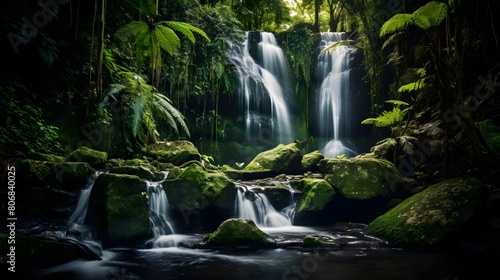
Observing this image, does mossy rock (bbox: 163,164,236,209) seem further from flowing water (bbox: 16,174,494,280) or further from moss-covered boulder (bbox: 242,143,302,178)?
moss-covered boulder (bbox: 242,143,302,178)

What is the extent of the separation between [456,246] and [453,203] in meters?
0.60

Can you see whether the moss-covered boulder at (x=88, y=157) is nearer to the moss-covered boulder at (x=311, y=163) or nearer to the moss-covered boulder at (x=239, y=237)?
the moss-covered boulder at (x=239, y=237)

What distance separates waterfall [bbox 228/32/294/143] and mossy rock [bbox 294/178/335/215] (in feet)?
18.6

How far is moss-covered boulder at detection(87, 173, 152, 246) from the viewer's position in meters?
4.64

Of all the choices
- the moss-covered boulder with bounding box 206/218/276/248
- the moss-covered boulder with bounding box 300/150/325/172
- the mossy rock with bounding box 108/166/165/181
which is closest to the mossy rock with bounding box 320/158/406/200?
the moss-covered boulder with bounding box 300/150/325/172

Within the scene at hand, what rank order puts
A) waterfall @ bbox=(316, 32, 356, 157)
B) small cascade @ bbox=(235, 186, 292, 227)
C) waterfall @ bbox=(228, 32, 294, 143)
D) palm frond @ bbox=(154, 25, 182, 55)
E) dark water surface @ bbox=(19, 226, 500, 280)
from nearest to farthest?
dark water surface @ bbox=(19, 226, 500, 280) → palm frond @ bbox=(154, 25, 182, 55) → small cascade @ bbox=(235, 186, 292, 227) → waterfall @ bbox=(228, 32, 294, 143) → waterfall @ bbox=(316, 32, 356, 157)

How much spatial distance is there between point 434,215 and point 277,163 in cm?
434

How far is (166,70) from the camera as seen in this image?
10.4 meters

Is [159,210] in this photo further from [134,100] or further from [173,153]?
[173,153]

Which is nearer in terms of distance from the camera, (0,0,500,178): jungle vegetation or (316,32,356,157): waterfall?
(0,0,500,178): jungle vegetation

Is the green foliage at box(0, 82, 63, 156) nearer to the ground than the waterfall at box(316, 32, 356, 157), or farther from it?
nearer to the ground

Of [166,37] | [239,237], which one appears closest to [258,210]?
[239,237]

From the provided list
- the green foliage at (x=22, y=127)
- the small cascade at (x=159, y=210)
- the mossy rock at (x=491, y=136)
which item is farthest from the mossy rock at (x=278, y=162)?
the green foliage at (x=22, y=127)

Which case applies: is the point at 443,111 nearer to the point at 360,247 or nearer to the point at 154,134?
the point at 360,247
